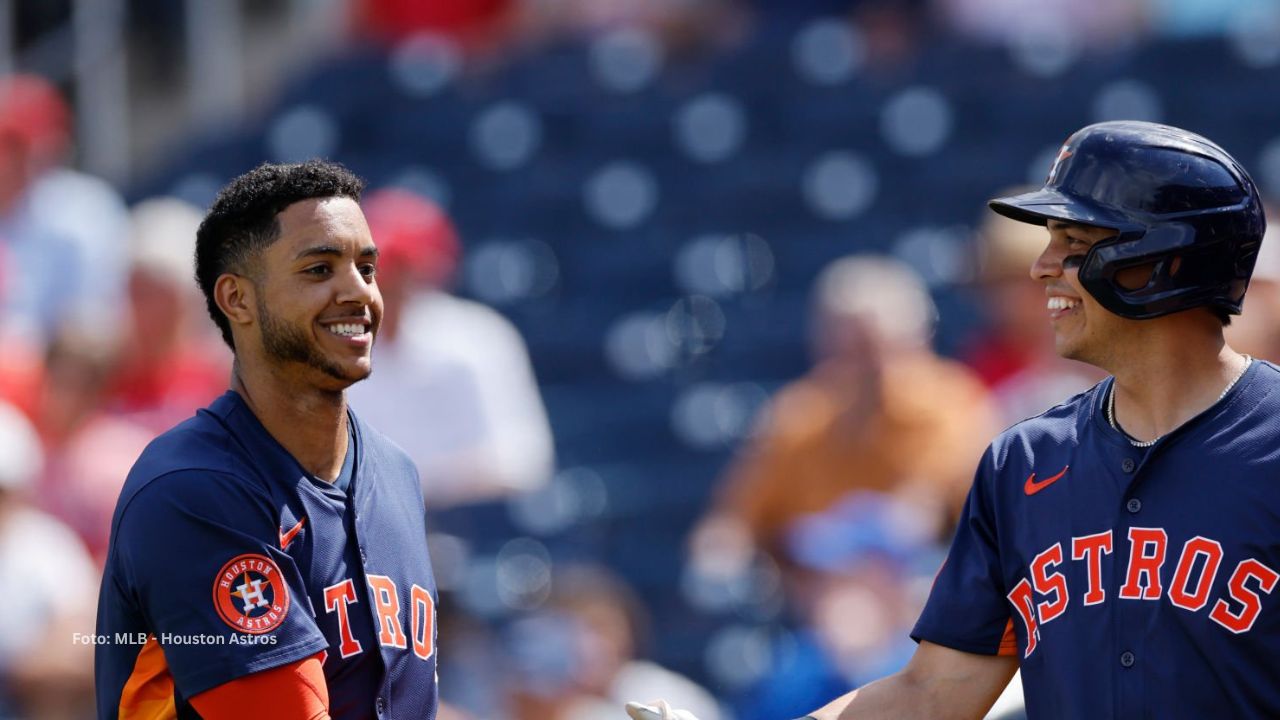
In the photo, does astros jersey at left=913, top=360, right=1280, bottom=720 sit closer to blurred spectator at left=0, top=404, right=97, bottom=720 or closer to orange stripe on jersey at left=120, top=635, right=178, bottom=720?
orange stripe on jersey at left=120, top=635, right=178, bottom=720

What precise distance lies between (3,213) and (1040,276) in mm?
5191

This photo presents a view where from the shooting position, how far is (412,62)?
9914 millimetres

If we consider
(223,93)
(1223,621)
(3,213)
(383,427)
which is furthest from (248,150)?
(1223,621)

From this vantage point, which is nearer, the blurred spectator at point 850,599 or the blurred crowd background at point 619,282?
the blurred spectator at point 850,599

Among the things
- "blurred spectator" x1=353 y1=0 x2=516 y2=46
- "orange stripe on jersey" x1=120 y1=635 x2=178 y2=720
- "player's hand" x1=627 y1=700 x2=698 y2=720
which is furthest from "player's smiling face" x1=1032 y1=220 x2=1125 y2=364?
"blurred spectator" x1=353 y1=0 x2=516 y2=46

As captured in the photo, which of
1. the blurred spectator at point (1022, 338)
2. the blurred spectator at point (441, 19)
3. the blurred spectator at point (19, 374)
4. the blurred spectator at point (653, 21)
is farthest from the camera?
the blurred spectator at point (441, 19)

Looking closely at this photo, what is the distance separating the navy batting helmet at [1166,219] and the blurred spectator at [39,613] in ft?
11.4

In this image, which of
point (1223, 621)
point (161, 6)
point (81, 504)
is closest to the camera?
point (1223, 621)

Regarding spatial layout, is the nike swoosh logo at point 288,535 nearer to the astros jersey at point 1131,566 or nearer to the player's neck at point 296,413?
the player's neck at point 296,413

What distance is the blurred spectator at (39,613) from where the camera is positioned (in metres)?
5.43

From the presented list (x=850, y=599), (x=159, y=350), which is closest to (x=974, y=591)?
(x=850, y=599)

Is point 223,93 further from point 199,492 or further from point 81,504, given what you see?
point 199,492

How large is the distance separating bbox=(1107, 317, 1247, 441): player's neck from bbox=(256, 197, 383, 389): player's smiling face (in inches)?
51.6

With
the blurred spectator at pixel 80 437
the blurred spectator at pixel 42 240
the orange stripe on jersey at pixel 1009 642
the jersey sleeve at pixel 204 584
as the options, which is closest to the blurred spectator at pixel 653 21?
the blurred spectator at pixel 42 240
